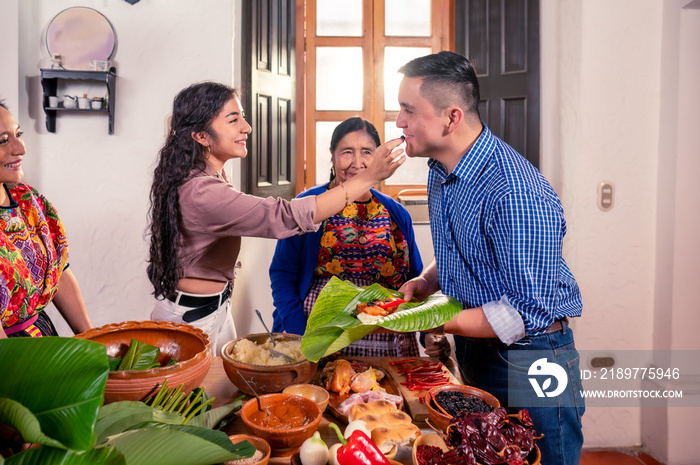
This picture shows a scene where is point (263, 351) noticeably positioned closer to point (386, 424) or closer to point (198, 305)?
point (386, 424)

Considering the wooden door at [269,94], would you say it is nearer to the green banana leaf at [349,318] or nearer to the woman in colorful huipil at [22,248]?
the woman in colorful huipil at [22,248]

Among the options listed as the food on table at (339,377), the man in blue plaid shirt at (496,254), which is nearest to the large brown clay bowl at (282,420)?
the food on table at (339,377)

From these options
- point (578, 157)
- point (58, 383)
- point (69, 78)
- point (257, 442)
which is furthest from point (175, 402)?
point (578, 157)

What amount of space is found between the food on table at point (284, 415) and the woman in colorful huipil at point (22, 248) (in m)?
1.08

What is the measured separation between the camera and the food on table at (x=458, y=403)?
124cm

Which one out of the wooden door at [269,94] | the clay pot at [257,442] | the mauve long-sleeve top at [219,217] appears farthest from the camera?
the wooden door at [269,94]

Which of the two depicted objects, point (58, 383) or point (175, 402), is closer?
point (58, 383)

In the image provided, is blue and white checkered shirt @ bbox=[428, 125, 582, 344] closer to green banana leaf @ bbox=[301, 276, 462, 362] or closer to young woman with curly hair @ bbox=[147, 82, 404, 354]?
green banana leaf @ bbox=[301, 276, 462, 362]

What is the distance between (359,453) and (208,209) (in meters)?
1.30

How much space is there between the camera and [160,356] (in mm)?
1439

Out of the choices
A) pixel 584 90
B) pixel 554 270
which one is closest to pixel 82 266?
pixel 554 270

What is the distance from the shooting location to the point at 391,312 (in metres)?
1.48

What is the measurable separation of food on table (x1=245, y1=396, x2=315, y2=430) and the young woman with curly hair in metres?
0.83

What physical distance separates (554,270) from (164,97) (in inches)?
108
